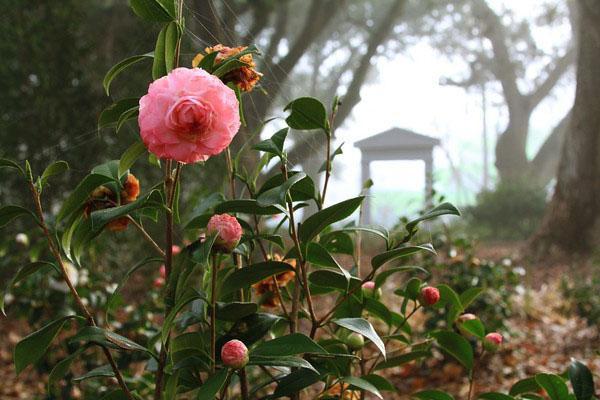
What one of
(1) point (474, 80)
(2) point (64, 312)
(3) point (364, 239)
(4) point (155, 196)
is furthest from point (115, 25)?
(1) point (474, 80)

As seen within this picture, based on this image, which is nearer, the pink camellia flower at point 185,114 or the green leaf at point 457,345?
the pink camellia flower at point 185,114

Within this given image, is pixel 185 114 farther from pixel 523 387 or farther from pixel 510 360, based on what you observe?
pixel 510 360

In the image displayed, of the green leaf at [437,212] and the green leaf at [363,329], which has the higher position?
the green leaf at [437,212]

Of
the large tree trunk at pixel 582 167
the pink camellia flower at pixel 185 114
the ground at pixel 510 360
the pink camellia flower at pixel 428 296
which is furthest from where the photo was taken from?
the large tree trunk at pixel 582 167

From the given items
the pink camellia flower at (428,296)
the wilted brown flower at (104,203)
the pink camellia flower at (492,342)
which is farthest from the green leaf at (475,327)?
the wilted brown flower at (104,203)

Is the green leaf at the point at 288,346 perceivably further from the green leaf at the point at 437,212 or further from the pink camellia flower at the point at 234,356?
the green leaf at the point at 437,212

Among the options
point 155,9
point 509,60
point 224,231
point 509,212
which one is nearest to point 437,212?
point 224,231

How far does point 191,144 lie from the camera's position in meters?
0.49

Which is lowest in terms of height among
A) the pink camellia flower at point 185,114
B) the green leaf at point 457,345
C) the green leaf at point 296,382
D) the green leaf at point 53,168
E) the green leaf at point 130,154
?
the green leaf at point 457,345

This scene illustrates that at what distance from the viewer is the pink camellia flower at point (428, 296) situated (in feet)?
2.37

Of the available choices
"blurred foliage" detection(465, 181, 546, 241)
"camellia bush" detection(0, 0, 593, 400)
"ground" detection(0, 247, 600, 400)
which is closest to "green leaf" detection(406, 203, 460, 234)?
"camellia bush" detection(0, 0, 593, 400)

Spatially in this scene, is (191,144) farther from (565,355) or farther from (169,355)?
(565,355)

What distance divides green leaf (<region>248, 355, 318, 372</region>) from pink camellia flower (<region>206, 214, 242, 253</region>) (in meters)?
0.11

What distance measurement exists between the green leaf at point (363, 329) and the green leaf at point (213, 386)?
0.41 feet
